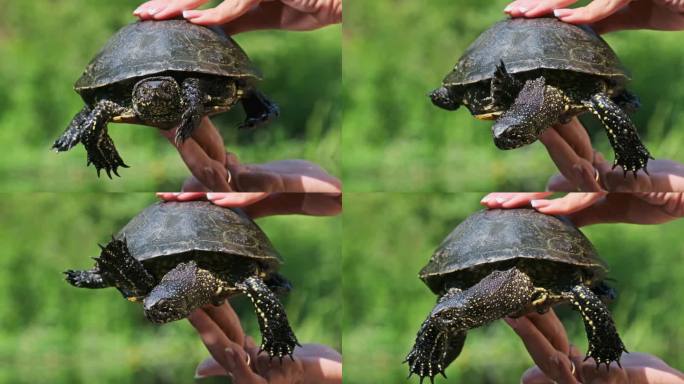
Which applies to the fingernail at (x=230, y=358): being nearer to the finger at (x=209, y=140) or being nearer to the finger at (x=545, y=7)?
the finger at (x=209, y=140)

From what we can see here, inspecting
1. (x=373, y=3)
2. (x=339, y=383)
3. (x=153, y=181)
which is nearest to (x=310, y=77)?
(x=373, y=3)

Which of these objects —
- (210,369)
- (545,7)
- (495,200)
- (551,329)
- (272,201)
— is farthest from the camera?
(210,369)

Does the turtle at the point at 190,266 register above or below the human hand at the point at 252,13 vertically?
below

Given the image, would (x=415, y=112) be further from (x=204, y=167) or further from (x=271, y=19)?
(x=204, y=167)

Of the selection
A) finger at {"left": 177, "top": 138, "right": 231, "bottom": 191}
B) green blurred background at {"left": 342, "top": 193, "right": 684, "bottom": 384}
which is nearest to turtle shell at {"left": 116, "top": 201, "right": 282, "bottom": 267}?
finger at {"left": 177, "top": 138, "right": 231, "bottom": 191}

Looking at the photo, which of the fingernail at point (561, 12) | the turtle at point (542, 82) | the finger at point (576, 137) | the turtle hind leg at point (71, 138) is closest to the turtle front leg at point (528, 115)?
the turtle at point (542, 82)

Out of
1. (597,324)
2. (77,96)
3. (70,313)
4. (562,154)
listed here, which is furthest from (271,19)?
(70,313)
